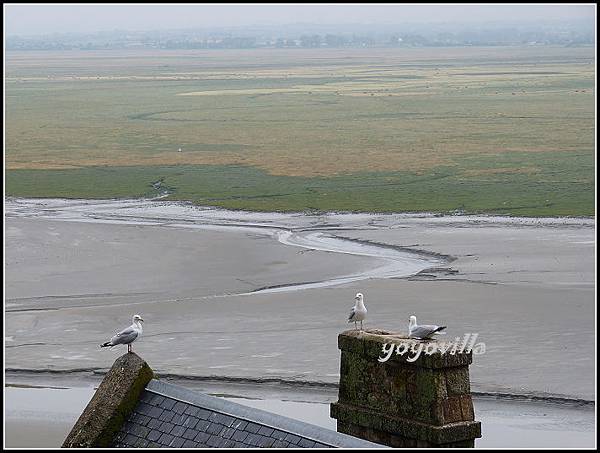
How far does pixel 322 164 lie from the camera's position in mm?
51188

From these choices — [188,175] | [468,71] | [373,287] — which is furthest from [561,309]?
[468,71]

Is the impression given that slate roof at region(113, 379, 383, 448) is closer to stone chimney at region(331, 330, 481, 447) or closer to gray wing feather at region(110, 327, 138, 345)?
stone chimney at region(331, 330, 481, 447)

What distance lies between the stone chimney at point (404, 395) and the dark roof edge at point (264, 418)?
0.63 m

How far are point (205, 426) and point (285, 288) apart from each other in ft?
63.2

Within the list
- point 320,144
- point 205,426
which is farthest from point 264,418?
point 320,144

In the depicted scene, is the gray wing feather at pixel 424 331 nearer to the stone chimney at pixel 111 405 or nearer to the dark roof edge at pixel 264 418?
the dark roof edge at pixel 264 418

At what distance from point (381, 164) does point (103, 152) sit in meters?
12.8

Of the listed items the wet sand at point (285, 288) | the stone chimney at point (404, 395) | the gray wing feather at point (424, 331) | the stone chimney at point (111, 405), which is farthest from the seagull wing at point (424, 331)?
the wet sand at point (285, 288)

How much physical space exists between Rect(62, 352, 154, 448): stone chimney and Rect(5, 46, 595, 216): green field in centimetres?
2964

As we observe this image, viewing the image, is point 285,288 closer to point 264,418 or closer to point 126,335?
point 126,335

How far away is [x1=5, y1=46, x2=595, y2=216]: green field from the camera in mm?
43188

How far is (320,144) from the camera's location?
5859 cm

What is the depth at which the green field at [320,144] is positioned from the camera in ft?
142

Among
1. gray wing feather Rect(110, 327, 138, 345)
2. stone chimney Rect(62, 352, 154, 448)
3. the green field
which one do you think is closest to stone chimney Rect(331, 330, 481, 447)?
stone chimney Rect(62, 352, 154, 448)
